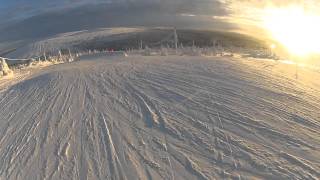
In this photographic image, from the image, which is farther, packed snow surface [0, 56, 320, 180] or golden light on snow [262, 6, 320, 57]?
golden light on snow [262, 6, 320, 57]

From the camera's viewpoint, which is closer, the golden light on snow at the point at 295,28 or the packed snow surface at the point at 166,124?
the packed snow surface at the point at 166,124

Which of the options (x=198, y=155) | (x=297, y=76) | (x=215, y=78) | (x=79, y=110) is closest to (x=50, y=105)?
(x=79, y=110)

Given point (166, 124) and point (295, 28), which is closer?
point (166, 124)

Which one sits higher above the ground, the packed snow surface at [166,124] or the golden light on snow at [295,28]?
the packed snow surface at [166,124]

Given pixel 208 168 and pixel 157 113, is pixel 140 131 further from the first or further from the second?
pixel 208 168

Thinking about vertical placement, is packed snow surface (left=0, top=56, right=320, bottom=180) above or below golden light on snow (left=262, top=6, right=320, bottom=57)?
above

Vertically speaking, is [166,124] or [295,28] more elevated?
[166,124]
